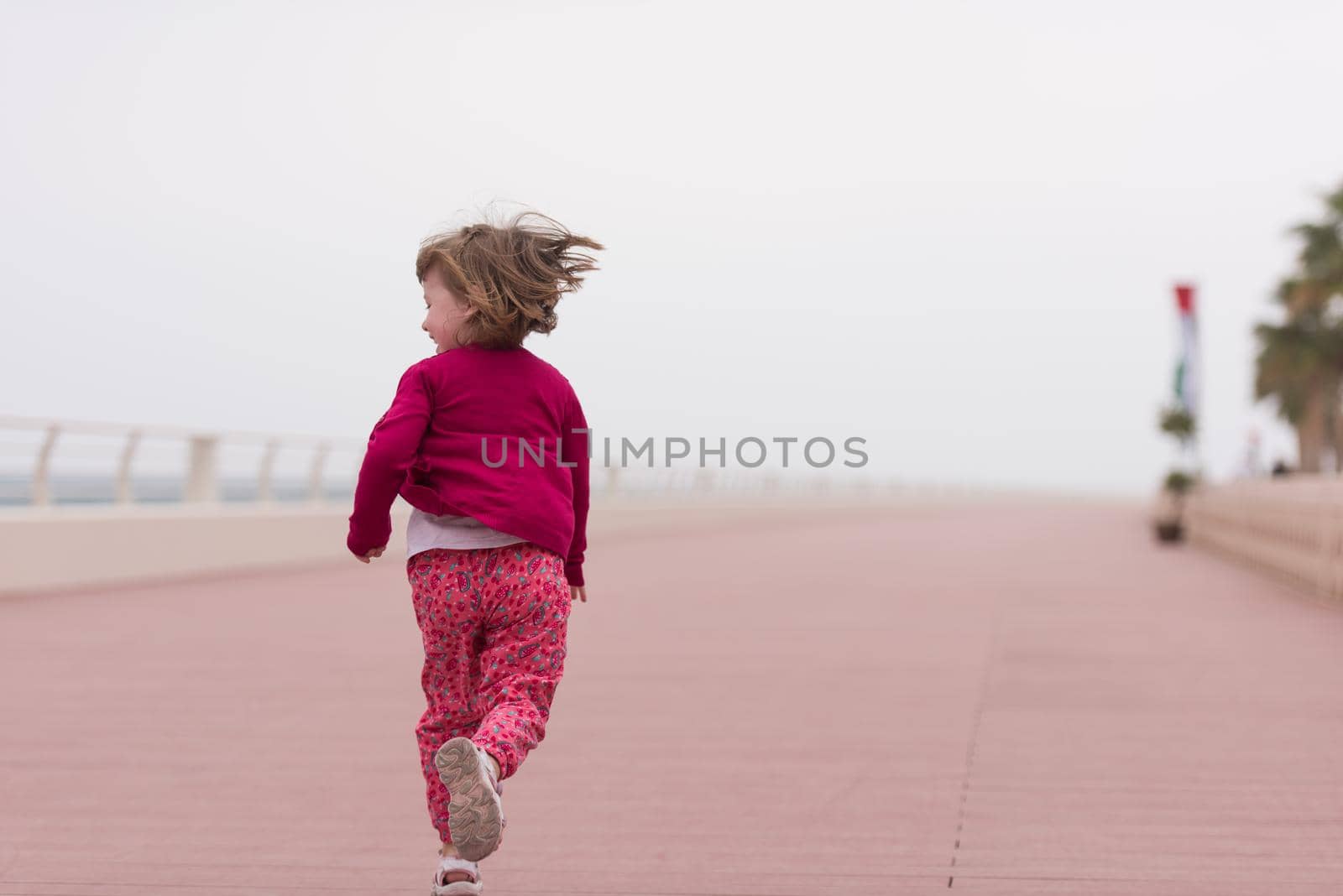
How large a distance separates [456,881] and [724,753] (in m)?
2.60

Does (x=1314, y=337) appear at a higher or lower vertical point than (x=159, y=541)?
higher

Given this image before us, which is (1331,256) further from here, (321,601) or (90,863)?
(90,863)

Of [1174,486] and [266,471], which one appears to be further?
[1174,486]

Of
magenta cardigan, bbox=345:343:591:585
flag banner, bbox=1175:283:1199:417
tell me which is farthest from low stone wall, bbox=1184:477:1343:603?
magenta cardigan, bbox=345:343:591:585

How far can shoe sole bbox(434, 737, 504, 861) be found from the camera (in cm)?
322

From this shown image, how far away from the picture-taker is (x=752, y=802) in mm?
5168

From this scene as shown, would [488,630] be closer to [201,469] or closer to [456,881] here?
[456,881]

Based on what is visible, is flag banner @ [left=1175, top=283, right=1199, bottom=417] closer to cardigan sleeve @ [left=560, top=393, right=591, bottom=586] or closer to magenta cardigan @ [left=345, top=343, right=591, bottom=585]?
cardigan sleeve @ [left=560, top=393, right=591, bottom=586]

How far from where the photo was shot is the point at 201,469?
55.9 feet

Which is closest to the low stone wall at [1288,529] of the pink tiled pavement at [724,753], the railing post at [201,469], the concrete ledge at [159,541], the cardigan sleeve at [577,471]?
the pink tiled pavement at [724,753]

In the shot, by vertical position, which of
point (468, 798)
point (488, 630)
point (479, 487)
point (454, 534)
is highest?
point (479, 487)

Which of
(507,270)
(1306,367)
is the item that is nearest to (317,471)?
(507,270)

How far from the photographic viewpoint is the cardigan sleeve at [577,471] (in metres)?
3.81

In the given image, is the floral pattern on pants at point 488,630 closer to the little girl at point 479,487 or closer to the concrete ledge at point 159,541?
the little girl at point 479,487
